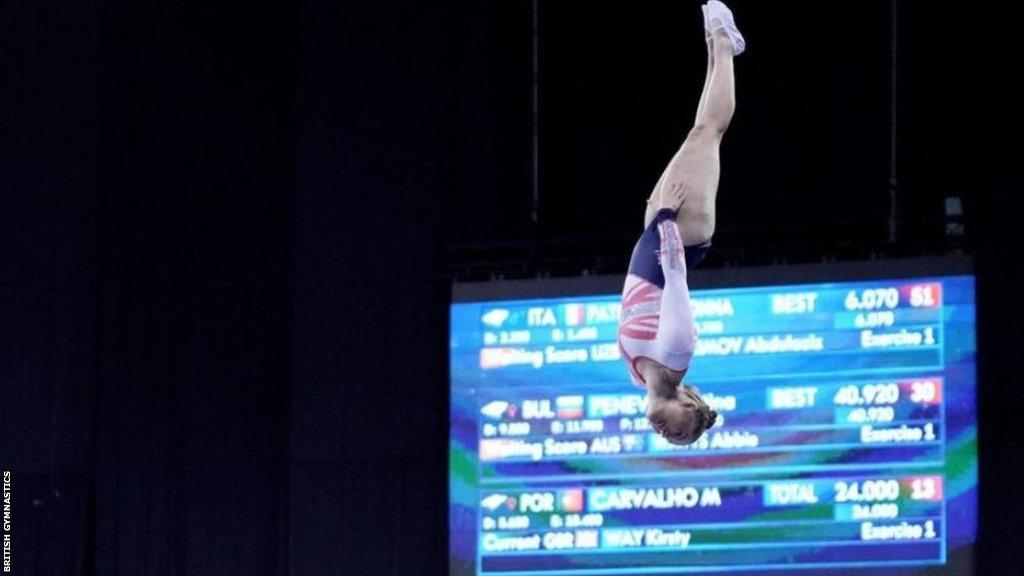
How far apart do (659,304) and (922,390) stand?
2836 millimetres

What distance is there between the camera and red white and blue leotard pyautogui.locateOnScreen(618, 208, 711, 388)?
19.1ft

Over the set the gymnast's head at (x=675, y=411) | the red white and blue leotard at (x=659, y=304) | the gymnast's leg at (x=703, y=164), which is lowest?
the gymnast's head at (x=675, y=411)

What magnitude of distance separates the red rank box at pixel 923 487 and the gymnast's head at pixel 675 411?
2.84 metres

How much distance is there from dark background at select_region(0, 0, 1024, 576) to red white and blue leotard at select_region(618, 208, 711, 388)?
135 inches

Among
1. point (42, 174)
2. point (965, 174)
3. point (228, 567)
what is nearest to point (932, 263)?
point (965, 174)

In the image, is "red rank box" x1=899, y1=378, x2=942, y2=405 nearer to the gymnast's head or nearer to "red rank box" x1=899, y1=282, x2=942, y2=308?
"red rank box" x1=899, y1=282, x2=942, y2=308

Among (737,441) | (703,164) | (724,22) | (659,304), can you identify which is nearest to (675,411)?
(659,304)

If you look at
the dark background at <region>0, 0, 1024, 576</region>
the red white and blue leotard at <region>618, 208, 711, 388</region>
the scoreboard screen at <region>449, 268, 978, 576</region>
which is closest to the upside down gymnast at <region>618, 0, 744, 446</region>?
the red white and blue leotard at <region>618, 208, 711, 388</region>

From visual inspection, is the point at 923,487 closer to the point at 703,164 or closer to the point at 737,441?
the point at 737,441

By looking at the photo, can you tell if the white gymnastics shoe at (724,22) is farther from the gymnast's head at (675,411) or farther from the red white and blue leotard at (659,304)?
the gymnast's head at (675,411)

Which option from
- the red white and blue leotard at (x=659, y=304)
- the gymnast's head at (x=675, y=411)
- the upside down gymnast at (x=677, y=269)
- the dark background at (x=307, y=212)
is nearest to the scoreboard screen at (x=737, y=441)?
the dark background at (x=307, y=212)

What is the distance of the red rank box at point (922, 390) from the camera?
855 centimetres

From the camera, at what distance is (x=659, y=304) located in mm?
6094

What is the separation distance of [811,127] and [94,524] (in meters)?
4.08
